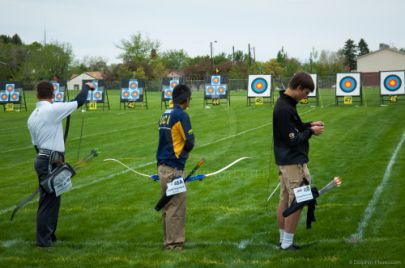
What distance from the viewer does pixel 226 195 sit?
902cm

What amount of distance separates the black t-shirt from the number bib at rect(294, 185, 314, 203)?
30 centimetres

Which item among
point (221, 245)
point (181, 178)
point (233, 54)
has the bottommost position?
point (221, 245)

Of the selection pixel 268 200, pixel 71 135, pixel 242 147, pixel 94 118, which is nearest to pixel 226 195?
pixel 268 200

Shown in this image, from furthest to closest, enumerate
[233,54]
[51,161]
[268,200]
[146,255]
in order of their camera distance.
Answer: [233,54] → [268,200] → [51,161] → [146,255]

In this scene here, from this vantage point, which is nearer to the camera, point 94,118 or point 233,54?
point 94,118

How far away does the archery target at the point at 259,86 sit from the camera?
32.7 meters

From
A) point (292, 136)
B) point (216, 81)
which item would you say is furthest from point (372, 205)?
point (216, 81)

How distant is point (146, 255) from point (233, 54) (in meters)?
105

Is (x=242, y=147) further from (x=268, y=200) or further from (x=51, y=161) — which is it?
(x=51, y=161)

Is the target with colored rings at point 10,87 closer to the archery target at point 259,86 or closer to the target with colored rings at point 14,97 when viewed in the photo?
the target with colored rings at point 14,97

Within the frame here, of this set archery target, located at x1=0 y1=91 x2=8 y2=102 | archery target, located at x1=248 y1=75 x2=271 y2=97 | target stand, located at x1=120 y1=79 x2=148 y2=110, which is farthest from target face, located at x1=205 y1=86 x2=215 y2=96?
archery target, located at x1=0 y1=91 x2=8 y2=102

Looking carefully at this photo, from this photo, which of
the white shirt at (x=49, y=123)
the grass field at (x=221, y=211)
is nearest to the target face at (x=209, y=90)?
the grass field at (x=221, y=211)

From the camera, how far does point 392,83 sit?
3062 centimetres

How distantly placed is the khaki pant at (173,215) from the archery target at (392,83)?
87.5 ft
